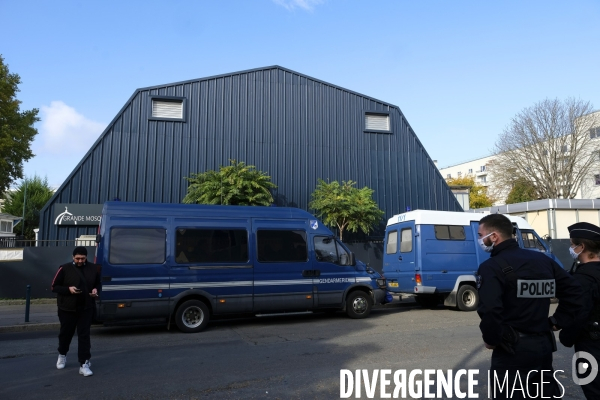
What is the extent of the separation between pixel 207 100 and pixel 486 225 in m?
18.5

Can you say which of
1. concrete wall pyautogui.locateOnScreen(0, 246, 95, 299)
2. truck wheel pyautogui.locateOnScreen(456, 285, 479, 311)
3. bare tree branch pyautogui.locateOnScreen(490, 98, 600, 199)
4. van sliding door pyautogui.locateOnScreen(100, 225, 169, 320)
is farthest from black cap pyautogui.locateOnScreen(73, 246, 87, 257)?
bare tree branch pyautogui.locateOnScreen(490, 98, 600, 199)

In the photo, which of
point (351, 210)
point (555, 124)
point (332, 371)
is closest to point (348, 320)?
point (332, 371)

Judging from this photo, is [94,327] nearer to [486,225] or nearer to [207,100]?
[486,225]

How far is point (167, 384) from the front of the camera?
6.04 m

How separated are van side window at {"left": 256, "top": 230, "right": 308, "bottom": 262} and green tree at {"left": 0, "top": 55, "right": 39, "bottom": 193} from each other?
16747mm

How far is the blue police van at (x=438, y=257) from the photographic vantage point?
1319 centimetres

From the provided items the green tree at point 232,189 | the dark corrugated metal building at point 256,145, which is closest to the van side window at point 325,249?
the green tree at point 232,189

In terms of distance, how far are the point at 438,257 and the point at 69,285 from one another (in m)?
9.64

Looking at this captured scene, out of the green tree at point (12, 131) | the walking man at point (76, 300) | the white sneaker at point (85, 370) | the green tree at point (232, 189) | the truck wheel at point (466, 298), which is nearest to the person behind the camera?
the white sneaker at point (85, 370)

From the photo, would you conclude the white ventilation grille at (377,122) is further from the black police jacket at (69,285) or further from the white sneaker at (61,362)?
the white sneaker at (61,362)

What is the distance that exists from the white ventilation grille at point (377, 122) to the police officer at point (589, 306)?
19.5 meters

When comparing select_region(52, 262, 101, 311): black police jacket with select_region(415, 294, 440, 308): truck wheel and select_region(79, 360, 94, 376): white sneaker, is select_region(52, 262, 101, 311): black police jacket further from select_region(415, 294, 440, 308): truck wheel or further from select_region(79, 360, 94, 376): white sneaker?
select_region(415, 294, 440, 308): truck wheel

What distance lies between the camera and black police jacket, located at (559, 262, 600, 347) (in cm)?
359

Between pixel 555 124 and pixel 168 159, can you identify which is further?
pixel 555 124
